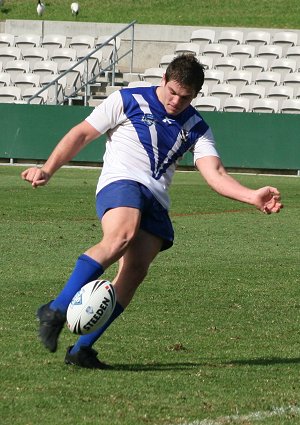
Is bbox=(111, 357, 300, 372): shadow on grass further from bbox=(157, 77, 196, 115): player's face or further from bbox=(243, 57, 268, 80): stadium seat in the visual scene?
bbox=(243, 57, 268, 80): stadium seat

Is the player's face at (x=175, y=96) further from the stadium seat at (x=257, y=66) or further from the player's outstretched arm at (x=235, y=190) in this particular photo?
the stadium seat at (x=257, y=66)

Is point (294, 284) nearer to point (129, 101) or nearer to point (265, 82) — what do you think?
point (129, 101)

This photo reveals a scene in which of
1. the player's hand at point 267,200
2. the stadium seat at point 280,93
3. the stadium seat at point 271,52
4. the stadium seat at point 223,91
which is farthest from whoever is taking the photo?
the stadium seat at point 271,52

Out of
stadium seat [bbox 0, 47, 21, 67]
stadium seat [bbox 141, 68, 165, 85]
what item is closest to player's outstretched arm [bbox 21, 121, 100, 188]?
stadium seat [bbox 141, 68, 165, 85]

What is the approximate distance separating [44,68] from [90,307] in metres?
28.9

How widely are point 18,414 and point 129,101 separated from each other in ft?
7.35

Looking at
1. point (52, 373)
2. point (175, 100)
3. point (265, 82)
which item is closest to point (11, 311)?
point (52, 373)

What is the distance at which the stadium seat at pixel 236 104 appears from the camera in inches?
1236

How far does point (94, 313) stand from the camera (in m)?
6.59

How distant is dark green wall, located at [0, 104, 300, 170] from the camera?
28.3 metres

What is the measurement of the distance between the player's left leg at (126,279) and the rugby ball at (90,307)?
1.35 feet

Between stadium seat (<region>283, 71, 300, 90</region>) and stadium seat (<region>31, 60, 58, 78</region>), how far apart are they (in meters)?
7.06

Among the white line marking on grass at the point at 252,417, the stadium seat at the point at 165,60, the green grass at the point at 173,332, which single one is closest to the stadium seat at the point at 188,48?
the stadium seat at the point at 165,60

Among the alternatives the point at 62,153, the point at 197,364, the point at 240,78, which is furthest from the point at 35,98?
the point at 62,153
